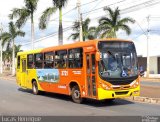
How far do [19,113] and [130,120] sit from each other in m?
4.46

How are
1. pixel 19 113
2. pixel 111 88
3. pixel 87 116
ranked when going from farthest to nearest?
pixel 111 88 → pixel 19 113 → pixel 87 116

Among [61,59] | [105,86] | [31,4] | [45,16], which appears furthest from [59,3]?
[105,86]

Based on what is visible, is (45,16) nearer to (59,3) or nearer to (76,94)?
(59,3)

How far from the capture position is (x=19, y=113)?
14.5m

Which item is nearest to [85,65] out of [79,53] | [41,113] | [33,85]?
[79,53]

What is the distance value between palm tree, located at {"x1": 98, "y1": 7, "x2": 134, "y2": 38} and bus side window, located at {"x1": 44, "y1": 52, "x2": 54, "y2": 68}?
28.3 m

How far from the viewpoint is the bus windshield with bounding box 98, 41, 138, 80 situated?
653 inches

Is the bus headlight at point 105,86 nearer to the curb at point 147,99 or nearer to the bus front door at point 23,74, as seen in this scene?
the curb at point 147,99

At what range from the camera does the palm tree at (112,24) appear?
50.0 m

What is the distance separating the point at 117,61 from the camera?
16812 millimetres

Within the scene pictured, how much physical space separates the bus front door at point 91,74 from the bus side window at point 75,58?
682 mm

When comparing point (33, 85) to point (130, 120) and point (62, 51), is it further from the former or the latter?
point (130, 120)

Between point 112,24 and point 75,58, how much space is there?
108ft

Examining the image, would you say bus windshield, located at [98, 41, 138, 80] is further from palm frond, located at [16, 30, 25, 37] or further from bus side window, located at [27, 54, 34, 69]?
palm frond, located at [16, 30, 25, 37]
